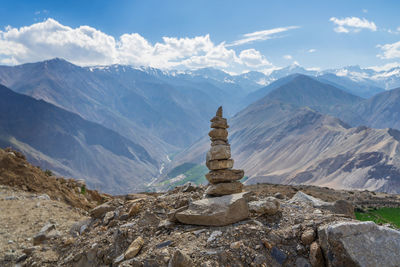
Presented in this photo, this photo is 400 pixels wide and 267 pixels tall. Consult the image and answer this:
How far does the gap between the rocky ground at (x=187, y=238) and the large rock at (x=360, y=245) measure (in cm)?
3

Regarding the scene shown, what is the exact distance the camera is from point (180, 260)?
8773 mm

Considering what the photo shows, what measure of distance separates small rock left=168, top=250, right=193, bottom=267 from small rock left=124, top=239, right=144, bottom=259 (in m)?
1.73

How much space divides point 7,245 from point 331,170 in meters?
207

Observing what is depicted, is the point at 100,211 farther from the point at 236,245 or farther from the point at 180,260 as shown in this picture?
the point at 236,245

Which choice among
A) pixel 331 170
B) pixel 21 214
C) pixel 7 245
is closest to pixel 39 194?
pixel 21 214

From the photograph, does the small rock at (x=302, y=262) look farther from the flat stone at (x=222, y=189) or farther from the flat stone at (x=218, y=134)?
the flat stone at (x=218, y=134)

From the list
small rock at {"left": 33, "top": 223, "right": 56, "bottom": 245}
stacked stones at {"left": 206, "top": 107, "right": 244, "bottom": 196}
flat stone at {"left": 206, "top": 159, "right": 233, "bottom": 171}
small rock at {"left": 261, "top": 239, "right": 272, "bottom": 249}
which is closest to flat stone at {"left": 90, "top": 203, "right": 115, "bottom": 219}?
small rock at {"left": 33, "top": 223, "right": 56, "bottom": 245}

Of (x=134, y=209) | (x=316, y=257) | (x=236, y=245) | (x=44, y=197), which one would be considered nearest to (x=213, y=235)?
(x=236, y=245)

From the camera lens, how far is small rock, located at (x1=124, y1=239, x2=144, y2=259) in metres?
9.98

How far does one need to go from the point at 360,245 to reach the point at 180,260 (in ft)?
17.9

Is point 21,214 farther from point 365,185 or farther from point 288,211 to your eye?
point 365,185

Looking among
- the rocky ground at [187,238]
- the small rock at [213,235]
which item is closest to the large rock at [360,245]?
the rocky ground at [187,238]

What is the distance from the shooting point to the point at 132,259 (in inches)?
379

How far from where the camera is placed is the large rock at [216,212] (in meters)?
10.6
